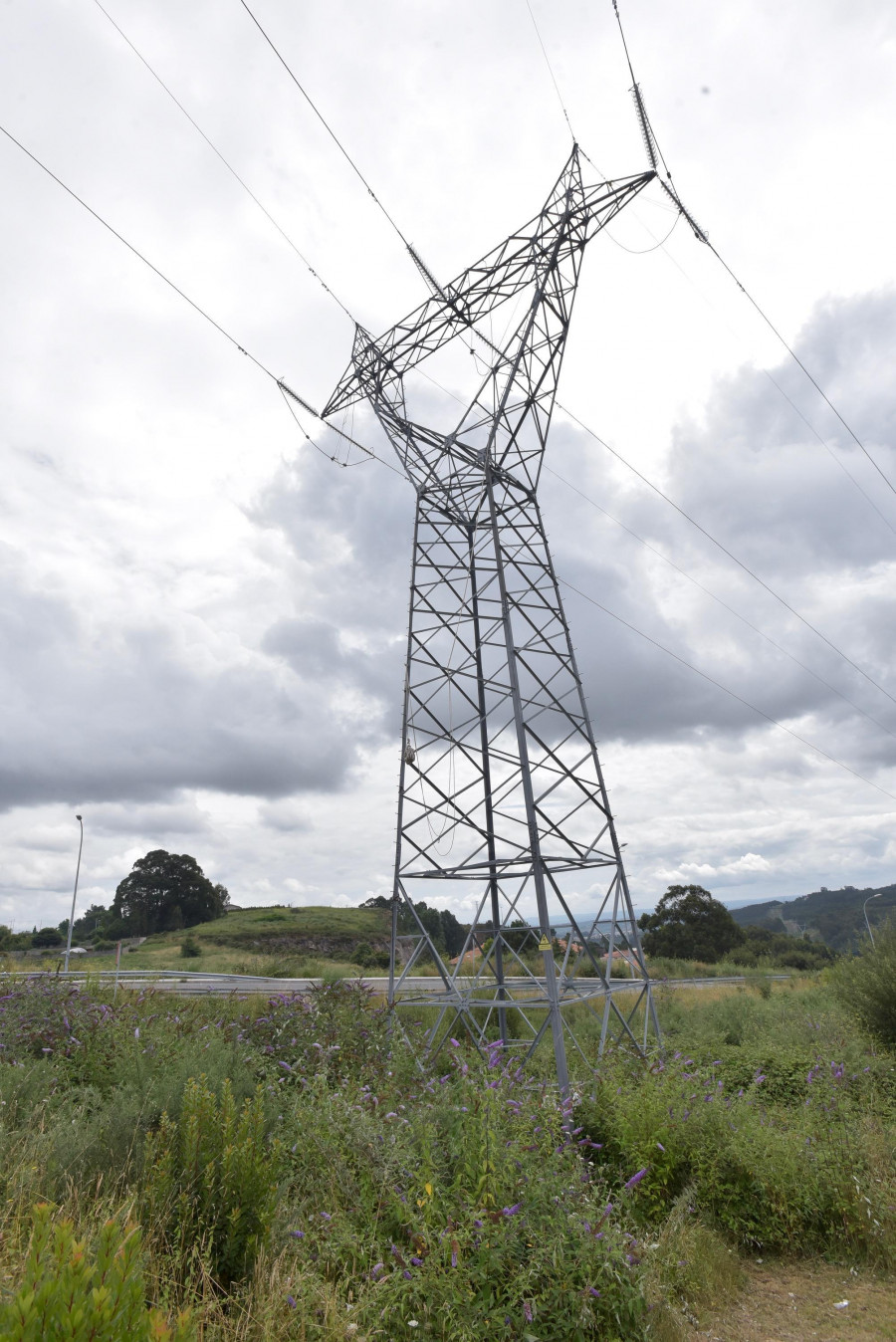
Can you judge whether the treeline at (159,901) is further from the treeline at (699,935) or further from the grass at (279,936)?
the treeline at (699,935)

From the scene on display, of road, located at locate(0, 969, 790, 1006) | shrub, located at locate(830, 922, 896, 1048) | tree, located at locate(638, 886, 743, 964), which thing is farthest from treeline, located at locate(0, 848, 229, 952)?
shrub, located at locate(830, 922, 896, 1048)

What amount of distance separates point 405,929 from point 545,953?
46.3 metres

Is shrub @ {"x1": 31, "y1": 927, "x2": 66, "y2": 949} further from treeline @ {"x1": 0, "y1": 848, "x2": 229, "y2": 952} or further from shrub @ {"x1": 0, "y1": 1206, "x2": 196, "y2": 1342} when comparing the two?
shrub @ {"x1": 0, "y1": 1206, "x2": 196, "y2": 1342}

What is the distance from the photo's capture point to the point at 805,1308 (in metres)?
5.39

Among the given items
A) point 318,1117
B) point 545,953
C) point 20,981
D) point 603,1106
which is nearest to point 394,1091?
point 318,1117

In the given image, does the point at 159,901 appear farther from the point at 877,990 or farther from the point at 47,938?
the point at 877,990

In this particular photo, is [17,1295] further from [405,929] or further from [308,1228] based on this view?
[405,929]

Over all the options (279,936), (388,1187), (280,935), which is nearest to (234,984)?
(388,1187)

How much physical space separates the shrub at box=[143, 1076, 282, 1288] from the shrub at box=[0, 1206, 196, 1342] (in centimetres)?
179

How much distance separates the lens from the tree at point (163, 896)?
6862 centimetres

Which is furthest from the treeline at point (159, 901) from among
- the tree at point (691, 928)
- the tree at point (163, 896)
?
the tree at point (691, 928)

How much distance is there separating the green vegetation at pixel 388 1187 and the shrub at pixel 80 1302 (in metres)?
0.01

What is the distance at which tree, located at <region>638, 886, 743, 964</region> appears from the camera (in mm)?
53625

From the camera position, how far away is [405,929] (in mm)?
52688
